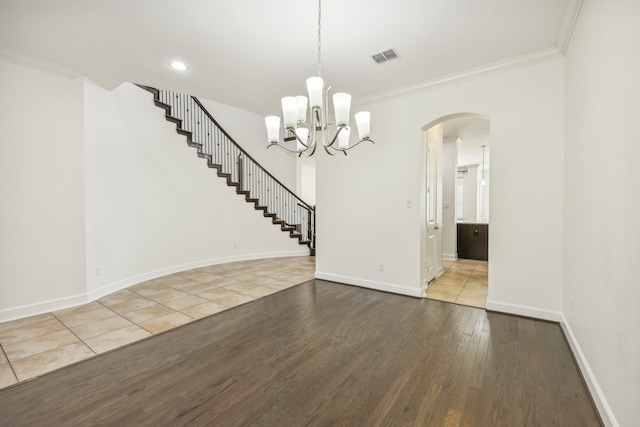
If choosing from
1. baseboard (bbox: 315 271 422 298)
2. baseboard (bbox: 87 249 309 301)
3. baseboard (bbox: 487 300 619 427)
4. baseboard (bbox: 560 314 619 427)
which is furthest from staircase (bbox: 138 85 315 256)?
baseboard (bbox: 560 314 619 427)

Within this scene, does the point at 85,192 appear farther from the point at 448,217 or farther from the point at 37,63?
the point at 448,217

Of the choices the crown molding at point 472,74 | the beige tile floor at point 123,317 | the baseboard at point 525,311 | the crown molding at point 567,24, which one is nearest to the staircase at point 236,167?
the beige tile floor at point 123,317

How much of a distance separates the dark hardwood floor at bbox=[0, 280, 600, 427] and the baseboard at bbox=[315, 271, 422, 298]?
0.77 metres

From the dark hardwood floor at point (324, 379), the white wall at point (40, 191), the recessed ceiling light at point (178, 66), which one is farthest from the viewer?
the recessed ceiling light at point (178, 66)

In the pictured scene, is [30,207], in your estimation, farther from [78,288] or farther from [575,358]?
[575,358]

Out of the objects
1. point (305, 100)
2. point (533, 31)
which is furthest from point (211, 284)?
point (533, 31)

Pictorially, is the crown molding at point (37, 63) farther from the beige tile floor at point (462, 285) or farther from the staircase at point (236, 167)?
the beige tile floor at point (462, 285)

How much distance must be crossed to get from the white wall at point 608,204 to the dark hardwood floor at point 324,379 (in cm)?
36

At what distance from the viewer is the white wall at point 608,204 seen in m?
1.36

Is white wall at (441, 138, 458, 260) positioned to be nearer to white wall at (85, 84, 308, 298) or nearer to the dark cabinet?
the dark cabinet

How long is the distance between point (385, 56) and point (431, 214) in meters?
Result: 2.41

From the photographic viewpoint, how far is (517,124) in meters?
3.12

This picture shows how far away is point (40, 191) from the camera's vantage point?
10.7ft

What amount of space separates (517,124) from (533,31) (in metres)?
0.91
